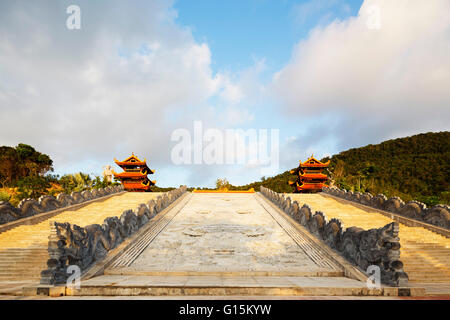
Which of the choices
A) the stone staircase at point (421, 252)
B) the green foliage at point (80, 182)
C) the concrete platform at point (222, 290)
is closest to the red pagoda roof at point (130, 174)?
the green foliage at point (80, 182)

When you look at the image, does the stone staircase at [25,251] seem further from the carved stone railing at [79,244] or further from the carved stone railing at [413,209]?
the carved stone railing at [413,209]

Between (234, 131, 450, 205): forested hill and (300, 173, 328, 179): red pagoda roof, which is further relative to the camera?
(234, 131, 450, 205): forested hill

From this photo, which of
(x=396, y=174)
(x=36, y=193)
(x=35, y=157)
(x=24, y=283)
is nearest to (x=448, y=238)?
(x=24, y=283)

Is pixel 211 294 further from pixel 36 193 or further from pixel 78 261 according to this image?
pixel 36 193

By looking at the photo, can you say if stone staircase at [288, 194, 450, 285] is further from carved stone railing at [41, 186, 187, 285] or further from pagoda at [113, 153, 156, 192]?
pagoda at [113, 153, 156, 192]

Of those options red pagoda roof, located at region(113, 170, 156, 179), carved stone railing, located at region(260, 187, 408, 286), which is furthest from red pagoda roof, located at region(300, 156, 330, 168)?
carved stone railing, located at region(260, 187, 408, 286)

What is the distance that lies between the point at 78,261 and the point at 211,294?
3293mm

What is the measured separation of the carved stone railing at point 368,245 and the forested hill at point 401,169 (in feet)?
74.0

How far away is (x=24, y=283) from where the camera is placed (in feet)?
19.0

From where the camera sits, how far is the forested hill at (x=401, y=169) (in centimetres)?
3154

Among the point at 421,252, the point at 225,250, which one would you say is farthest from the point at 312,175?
the point at 225,250

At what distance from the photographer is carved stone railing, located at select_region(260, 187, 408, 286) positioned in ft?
17.8

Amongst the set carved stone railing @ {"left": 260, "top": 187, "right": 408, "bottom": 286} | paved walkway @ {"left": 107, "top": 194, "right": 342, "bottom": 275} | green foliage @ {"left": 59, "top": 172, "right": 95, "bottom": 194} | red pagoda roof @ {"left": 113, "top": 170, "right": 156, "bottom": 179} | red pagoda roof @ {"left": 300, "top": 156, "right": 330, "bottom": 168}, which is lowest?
paved walkway @ {"left": 107, "top": 194, "right": 342, "bottom": 275}

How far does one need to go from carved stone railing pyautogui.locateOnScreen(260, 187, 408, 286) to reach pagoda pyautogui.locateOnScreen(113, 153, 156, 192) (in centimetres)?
2224
